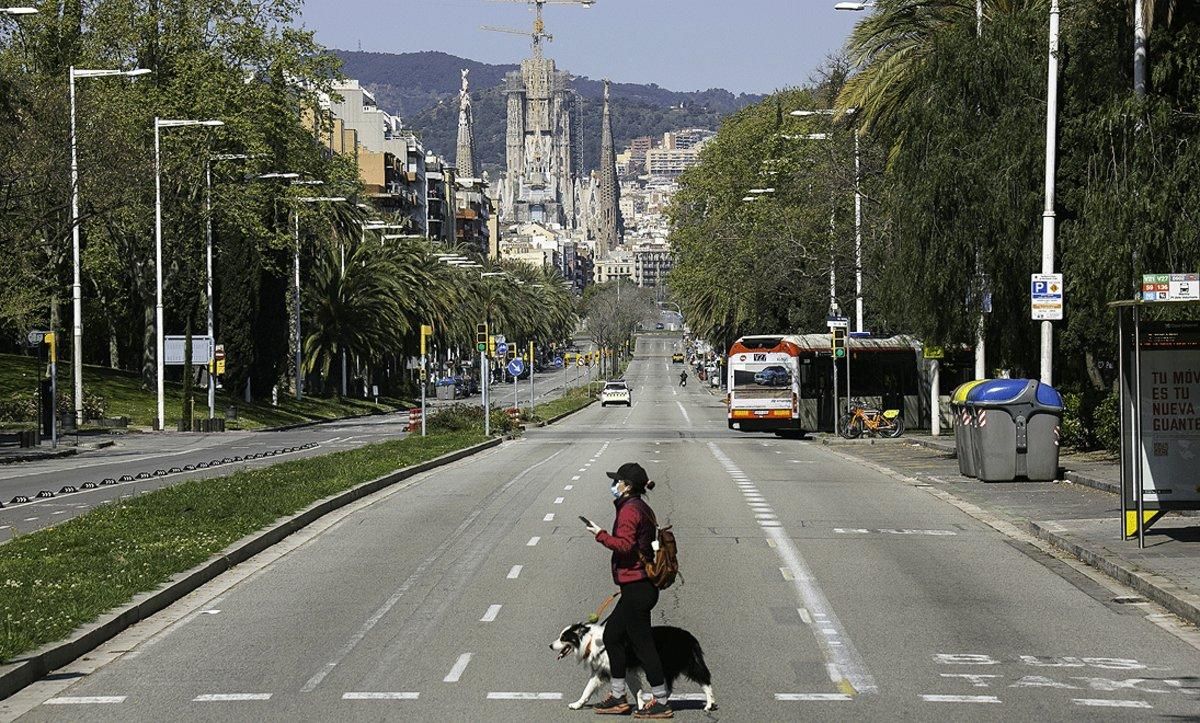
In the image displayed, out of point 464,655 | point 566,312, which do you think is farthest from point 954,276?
point 566,312

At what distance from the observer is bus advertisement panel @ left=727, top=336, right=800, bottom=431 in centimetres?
5706

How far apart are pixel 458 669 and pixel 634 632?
2.10 m

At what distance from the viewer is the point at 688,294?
97.6 meters

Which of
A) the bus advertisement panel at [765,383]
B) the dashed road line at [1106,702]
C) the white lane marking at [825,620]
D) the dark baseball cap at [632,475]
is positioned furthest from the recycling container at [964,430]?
the bus advertisement panel at [765,383]

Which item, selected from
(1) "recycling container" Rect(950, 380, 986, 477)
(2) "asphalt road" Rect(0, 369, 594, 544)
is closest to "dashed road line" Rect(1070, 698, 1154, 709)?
(2) "asphalt road" Rect(0, 369, 594, 544)

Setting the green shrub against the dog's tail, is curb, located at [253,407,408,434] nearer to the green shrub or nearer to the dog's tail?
the green shrub

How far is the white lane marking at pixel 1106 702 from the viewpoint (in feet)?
34.4

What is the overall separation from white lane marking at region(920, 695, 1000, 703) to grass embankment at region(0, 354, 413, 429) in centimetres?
5084

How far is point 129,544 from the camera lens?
60.2 ft

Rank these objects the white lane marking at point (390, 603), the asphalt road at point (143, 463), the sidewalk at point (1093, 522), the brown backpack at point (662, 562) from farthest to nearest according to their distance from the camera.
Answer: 1. the asphalt road at point (143, 463)
2. the sidewalk at point (1093, 522)
3. the white lane marking at point (390, 603)
4. the brown backpack at point (662, 562)

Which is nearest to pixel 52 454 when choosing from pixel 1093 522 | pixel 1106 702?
pixel 1093 522

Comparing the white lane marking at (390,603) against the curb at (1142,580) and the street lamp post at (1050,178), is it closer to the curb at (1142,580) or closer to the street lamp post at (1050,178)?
the curb at (1142,580)

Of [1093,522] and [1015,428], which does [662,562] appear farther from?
[1015,428]

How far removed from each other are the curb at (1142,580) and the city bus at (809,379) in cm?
3711
